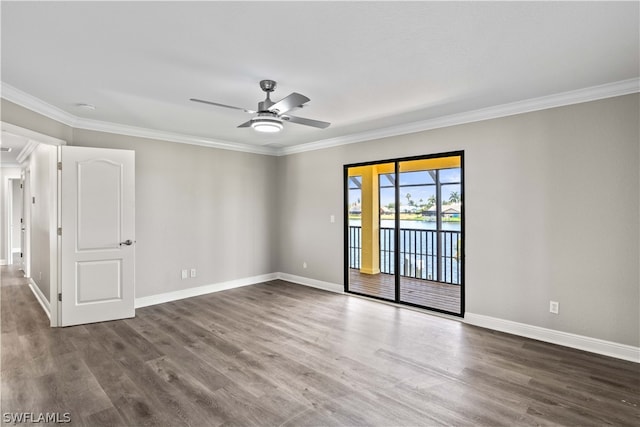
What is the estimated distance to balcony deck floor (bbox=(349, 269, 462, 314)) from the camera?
191 inches

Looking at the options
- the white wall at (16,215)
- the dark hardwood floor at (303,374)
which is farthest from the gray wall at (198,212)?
the white wall at (16,215)

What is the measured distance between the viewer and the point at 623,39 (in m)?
2.34

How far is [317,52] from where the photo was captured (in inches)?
100

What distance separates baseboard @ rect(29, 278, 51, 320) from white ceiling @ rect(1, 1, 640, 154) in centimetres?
273

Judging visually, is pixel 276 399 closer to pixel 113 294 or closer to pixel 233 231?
pixel 113 294

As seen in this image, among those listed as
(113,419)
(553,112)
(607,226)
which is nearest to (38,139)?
(113,419)

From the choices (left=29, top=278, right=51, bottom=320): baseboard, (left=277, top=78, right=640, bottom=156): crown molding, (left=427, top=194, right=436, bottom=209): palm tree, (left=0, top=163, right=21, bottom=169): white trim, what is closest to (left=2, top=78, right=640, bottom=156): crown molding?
(left=277, top=78, right=640, bottom=156): crown molding

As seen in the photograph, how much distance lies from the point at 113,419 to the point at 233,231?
3932mm

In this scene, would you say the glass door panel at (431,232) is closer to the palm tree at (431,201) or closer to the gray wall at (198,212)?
the palm tree at (431,201)

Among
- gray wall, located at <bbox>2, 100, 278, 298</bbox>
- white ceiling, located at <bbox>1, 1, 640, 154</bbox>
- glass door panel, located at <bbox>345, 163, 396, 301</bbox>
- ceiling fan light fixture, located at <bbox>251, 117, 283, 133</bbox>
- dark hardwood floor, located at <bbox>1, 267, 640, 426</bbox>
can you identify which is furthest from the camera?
glass door panel, located at <bbox>345, 163, 396, 301</bbox>

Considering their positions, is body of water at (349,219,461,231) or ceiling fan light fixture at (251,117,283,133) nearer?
→ ceiling fan light fixture at (251,117,283,133)

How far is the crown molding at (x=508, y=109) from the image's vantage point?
3.22 m

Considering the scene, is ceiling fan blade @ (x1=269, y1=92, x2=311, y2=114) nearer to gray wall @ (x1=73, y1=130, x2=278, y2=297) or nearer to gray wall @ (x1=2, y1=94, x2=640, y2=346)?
gray wall @ (x1=2, y1=94, x2=640, y2=346)

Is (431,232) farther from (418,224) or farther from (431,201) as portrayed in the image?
(431,201)
